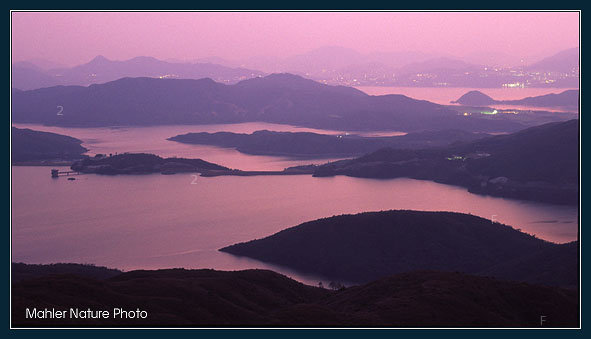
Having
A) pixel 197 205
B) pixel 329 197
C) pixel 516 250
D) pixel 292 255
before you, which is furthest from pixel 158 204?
pixel 516 250

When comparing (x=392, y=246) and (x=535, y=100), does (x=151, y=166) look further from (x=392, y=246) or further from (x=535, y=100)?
(x=535, y=100)

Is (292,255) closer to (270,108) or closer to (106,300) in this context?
(106,300)

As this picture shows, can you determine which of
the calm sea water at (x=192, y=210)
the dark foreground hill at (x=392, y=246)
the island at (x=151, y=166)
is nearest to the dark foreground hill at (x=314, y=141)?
the calm sea water at (x=192, y=210)

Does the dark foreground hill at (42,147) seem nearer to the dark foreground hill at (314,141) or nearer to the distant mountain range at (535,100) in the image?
the dark foreground hill at (314,141)

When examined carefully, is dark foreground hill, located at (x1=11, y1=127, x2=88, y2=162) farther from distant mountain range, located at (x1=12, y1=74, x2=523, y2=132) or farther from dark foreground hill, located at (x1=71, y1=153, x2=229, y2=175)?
distant mountain range, located at (x1=12, y1=74, x2=523, y2=132)

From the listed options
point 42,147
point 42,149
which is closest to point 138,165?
point 42,149

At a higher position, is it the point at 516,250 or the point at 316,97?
the point at 316,97
